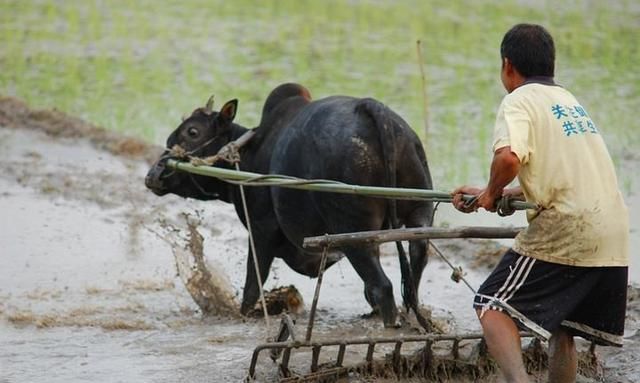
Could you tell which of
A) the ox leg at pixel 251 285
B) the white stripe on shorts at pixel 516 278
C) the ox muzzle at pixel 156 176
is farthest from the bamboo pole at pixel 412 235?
the ox muzzle at pixel 156 176

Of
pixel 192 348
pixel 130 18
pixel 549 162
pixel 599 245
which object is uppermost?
pixel 130 18

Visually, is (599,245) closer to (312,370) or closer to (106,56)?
(312,370)

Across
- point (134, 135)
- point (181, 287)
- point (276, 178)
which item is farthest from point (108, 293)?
point (134, 135)

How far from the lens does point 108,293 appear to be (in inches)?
310

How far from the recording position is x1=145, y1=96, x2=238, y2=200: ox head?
25.0 ft

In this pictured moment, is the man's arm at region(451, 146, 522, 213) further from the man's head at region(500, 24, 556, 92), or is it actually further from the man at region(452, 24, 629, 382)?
the man's head at region(500, 24, 556, 92)

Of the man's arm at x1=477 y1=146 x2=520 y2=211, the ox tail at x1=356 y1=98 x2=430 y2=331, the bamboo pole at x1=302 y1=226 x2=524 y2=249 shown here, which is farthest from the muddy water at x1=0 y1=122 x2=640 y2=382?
the man's arm at x1=477 y1=146 x2=520 y2=211

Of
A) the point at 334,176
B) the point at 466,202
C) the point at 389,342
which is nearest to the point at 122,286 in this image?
the point at 334,176

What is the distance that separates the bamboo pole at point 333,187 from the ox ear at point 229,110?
0.51 metres

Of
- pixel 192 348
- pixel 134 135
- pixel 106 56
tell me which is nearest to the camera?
pixel 192 348

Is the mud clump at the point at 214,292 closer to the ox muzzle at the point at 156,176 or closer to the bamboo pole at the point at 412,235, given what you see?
the ox muzzle at the point at 156,176

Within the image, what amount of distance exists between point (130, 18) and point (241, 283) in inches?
377

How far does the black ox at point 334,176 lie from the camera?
6.19m

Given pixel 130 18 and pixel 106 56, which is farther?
pixel 130 18
